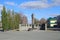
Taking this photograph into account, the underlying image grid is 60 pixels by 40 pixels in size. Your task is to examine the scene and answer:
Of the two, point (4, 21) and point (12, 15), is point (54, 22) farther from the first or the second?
point (4, 21)

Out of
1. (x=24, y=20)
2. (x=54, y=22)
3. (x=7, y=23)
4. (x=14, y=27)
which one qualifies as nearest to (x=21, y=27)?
(x=14, y=27)

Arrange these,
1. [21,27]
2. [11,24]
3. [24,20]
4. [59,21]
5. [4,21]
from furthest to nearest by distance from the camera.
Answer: [24,20] → [59,21] → [21,27] → [11,24] → [4,21]

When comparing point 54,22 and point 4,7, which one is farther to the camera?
point 54,22

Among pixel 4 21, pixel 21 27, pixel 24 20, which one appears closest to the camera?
pixel 4 21

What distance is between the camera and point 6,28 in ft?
172

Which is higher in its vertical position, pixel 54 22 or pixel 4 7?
pixel 4 7

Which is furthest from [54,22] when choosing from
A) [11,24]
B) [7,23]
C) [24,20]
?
[24,20]

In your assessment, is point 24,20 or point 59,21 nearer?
point 59,21

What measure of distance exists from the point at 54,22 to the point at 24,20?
3713 centimetres

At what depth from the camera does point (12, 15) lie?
6206cm

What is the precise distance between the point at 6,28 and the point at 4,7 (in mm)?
6919

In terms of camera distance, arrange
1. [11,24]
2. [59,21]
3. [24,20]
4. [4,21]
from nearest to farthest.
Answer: [4,21], [11,24], [59,21], [24,20]

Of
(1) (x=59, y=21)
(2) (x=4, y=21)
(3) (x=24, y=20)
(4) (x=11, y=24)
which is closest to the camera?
(2) (x=4, y=21)

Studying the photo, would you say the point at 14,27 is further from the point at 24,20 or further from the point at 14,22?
the point at 24,20
